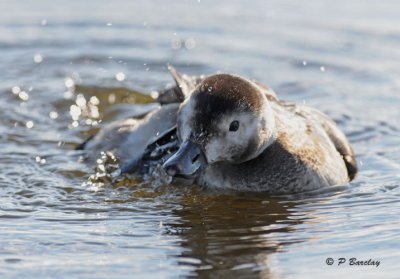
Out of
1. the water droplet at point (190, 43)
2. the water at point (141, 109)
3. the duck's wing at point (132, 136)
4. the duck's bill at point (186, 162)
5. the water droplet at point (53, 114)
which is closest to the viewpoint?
the water at point (141, 109)

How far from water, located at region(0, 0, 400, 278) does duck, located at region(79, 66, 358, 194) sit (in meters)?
0.17

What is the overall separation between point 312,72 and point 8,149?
4.13 metres

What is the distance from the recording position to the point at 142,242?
6.56m

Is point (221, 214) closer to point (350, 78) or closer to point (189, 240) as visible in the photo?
point (189, 240)

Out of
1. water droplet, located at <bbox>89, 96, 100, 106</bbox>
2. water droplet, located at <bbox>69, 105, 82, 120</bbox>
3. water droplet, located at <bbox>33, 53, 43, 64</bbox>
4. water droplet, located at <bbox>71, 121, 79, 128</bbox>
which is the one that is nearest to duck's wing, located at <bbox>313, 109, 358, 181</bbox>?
water droplet, located at <bbox>71, 121, 79, 128</bbox>

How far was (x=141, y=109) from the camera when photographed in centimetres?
1068

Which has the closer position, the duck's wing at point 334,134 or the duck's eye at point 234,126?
the duck's eye at point 234,126

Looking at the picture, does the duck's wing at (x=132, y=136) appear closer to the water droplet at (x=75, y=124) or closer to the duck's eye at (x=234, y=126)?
the water droplet at (x=75, y=124)

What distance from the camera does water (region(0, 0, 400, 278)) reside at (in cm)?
632

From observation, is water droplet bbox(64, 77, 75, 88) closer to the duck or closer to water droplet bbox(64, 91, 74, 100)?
water droplet bbox(64, 91, 74, 100)

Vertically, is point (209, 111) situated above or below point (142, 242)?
above

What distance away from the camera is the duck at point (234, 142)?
7.08 m

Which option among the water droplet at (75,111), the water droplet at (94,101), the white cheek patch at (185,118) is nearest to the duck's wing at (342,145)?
the white cheek patch at (185,118)

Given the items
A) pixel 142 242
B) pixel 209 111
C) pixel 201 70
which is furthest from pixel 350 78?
pixel 142 242
